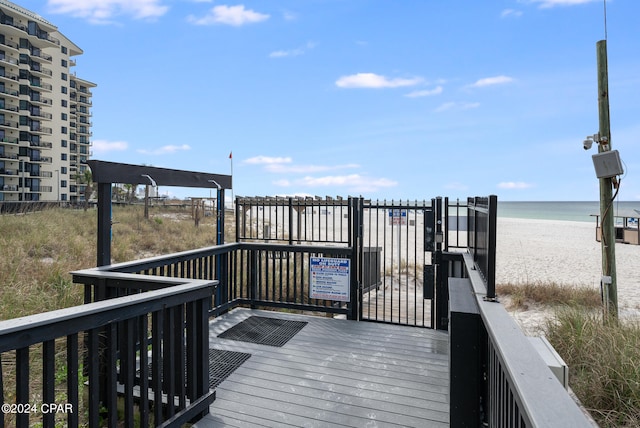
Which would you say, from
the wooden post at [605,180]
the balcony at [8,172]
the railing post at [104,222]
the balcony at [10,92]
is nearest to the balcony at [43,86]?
the balcony at [10,92]

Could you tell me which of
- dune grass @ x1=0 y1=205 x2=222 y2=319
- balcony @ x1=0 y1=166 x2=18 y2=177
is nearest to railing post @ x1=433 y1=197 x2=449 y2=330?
dune grass @ x1=0 y1=205 x2=222 y2=319

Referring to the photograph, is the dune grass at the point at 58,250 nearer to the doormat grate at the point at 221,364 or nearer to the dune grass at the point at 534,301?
the dune grass at the point at 534,301

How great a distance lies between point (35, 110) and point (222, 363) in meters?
55.7

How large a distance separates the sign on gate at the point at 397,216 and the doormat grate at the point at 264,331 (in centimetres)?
193

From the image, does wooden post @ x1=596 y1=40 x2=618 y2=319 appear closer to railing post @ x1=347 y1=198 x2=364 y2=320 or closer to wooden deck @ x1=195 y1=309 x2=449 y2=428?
wooden deck @ x1=195 y1=309 x2=449 y2=428

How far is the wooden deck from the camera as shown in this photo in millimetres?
2912

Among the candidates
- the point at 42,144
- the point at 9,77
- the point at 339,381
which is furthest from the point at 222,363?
the point at 42,144

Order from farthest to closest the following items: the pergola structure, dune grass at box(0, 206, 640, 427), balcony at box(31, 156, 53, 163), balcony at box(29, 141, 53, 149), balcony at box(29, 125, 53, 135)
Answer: balcony at box(29, 141, 53, 149) → balcony at box(31, 156, 53, 163) → balcony at box(29, 125, 53, 135) → the pergola structure → dune grass at box(0, 206, 640, 427)

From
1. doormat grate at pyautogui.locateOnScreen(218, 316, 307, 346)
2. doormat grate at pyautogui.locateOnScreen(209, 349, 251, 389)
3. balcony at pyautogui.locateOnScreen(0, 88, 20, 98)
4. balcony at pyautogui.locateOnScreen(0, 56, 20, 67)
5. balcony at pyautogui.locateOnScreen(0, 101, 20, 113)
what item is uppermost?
balcony at pyautogui.locateOnScreen(0, 56, 20, 67)

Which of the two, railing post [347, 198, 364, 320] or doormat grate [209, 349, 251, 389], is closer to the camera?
doormat grate [209, 349, 251, 389]

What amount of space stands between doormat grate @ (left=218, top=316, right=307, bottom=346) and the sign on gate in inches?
76.0

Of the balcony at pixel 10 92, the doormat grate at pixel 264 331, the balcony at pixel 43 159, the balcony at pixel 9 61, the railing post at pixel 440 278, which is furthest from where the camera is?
the balcony at pixel 43 159

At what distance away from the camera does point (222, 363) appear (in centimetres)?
387

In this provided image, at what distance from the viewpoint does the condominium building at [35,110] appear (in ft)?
139
